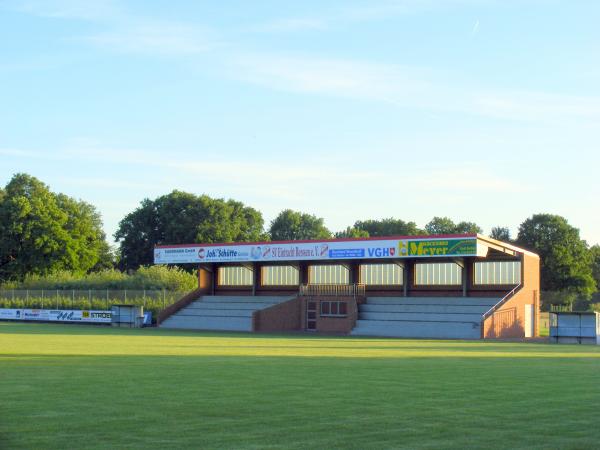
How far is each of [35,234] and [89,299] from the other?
3005 centimetres

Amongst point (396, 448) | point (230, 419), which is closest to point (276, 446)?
point (396, 448)

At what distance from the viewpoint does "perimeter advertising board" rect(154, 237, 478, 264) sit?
5800 centimetres

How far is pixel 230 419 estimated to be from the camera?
1359 cm

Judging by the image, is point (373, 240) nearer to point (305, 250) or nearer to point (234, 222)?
point (305, 250)

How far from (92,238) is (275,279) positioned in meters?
52.7

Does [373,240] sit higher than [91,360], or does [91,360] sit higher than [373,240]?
[373,240]

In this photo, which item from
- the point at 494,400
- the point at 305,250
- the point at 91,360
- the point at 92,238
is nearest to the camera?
the point at 494,400

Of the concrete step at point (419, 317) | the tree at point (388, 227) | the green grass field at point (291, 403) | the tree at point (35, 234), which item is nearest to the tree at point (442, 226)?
the tree at point (388, 227)

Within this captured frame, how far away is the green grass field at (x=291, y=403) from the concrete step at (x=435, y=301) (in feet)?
99.9

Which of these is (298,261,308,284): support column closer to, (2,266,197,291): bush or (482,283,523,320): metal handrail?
(482,283,523,320): metal handrail

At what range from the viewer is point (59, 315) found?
233ft

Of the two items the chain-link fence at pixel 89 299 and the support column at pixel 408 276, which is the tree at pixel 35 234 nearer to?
the chain-link fence at pixel 89 299

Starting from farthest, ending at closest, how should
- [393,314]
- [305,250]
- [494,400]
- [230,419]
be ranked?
[305,250]
[393,314]
[494,400]
[230,419]

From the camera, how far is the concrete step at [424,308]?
2213 inches
